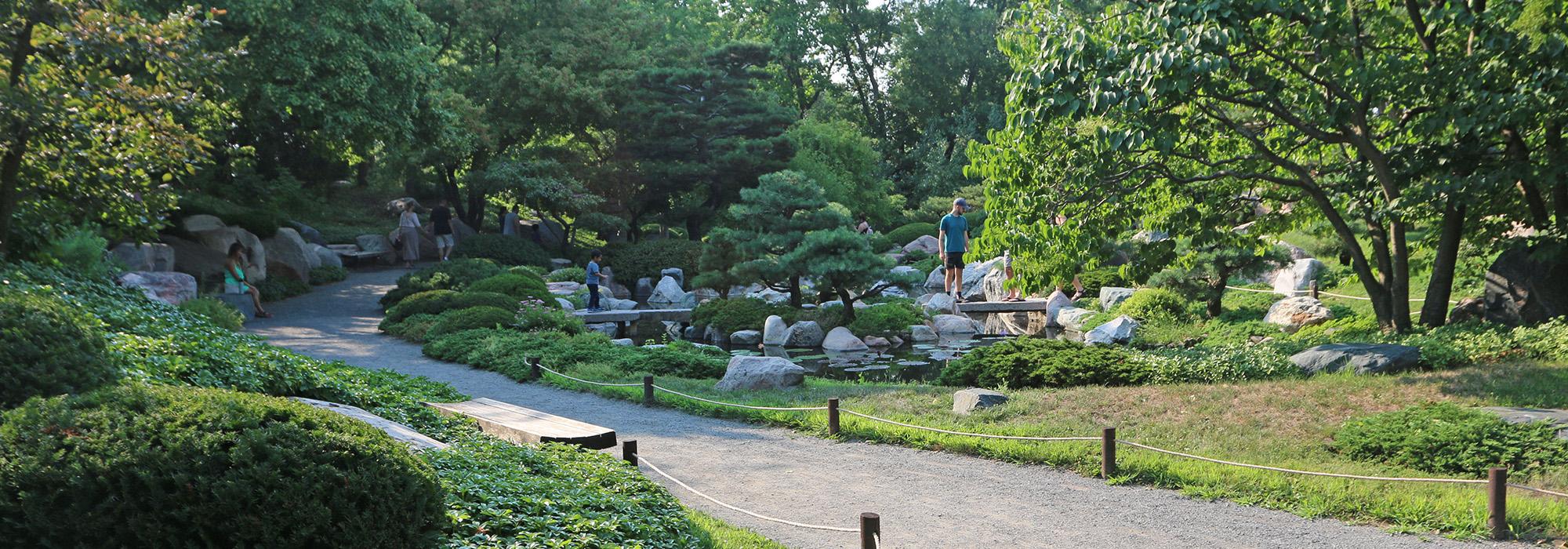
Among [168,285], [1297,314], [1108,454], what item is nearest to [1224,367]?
[1108,454]

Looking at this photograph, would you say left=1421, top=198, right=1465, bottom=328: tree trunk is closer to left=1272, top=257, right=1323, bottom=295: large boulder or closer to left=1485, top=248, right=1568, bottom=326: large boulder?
left=1485, top=248, right=1568, bottom=326: large boulder

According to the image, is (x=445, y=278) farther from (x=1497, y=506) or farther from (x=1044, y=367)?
(x=1497, y=506)

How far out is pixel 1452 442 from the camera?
23.7 feet

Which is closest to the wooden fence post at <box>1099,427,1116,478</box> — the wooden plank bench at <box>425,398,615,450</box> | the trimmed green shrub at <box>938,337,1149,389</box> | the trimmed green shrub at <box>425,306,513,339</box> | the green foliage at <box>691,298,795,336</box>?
the trimmed green shrub at <box>938,337,1149,389</box>

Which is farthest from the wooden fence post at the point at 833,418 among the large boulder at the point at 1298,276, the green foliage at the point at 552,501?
the large boulder at the point at 1298,276

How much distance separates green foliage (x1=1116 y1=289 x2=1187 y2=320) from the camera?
61.0 ft

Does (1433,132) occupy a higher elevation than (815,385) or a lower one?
higher

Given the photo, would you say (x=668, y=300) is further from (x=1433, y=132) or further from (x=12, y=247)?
(x=1433, y=132)

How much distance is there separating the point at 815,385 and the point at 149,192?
26.0 ft

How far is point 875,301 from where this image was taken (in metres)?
22.0

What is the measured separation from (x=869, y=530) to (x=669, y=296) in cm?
2119

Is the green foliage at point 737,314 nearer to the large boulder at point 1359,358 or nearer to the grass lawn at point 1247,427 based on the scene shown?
the grass lawn at point 1247,427

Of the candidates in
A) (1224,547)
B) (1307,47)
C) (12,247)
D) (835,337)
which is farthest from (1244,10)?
(12,247)

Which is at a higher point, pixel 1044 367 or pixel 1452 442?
pixel 1044 367
